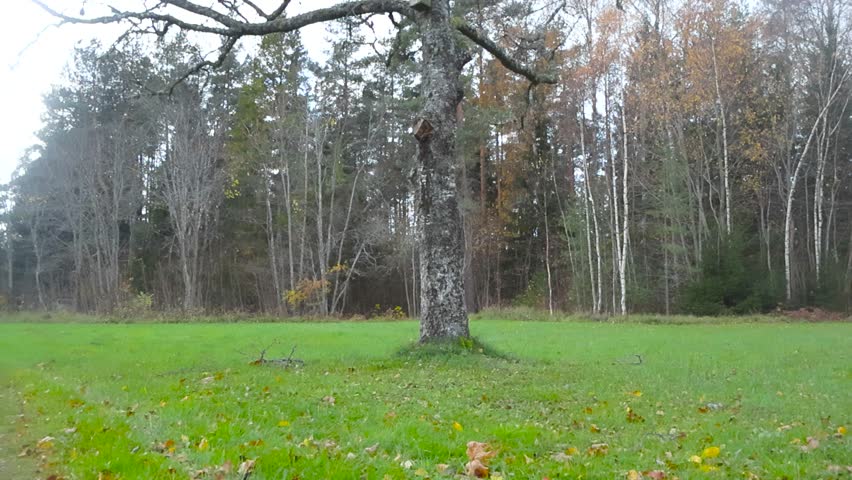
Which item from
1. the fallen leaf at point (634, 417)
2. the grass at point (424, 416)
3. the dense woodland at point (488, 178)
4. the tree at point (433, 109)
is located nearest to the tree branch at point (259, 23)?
the tree at point (433, 109)

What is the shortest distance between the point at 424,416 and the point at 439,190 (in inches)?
225

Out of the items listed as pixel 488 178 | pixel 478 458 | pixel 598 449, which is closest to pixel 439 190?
pixel 598 449

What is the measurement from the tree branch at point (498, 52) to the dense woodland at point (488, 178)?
46.7ft

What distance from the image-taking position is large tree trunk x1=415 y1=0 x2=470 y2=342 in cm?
1068

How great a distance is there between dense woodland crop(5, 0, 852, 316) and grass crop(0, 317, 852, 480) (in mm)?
19632

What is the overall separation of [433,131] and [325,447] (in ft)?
23.9

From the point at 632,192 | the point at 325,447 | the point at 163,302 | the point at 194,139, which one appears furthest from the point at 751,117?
the point at 163,302

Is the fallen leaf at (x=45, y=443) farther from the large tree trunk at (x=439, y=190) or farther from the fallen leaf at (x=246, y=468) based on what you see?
the large tree trunk at (x=439, y=190)

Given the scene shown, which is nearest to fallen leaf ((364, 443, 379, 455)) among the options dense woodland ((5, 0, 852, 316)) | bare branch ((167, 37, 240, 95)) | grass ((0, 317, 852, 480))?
grass ((0, 317, 852, 480))

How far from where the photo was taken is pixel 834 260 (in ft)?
95.5

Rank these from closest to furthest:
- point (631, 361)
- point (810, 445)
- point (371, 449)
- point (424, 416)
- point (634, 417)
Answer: point (371, 449) → point (810, 445) → point (424, 416) → point (634, 417) → point (631, 361)

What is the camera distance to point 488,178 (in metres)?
39.3

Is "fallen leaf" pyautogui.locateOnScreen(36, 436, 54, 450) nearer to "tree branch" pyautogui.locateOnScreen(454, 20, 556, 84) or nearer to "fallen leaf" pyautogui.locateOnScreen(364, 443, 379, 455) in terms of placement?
"fallen leaf" pyautogui.locateOnScreen(364, 443, 379, 455)

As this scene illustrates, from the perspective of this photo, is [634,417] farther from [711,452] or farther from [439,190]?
[439,190]
